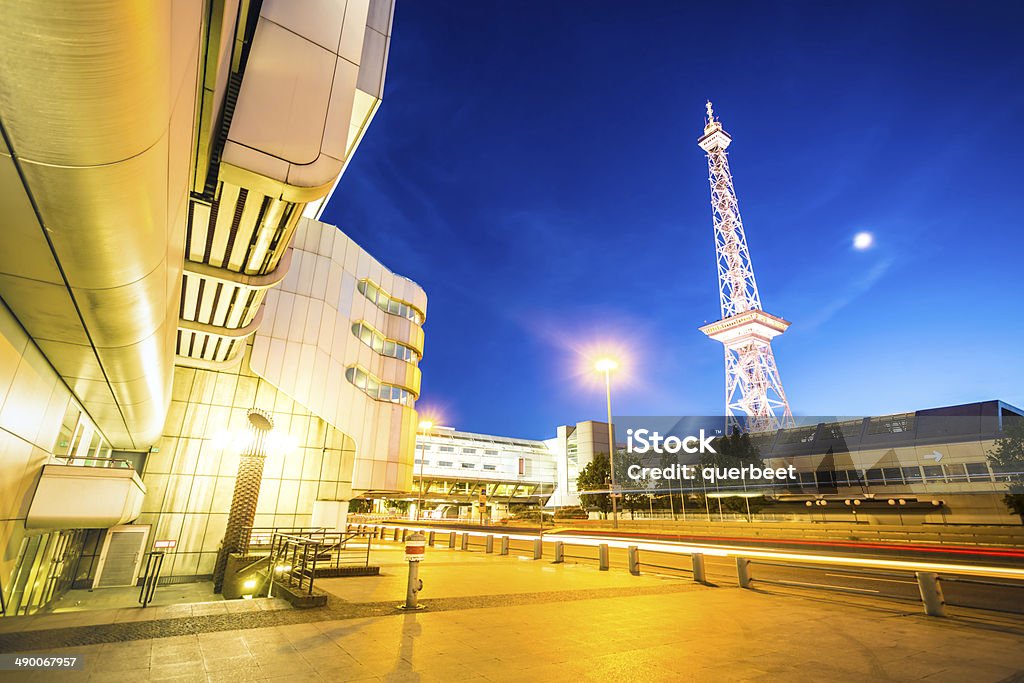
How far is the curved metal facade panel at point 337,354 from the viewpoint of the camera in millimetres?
25969

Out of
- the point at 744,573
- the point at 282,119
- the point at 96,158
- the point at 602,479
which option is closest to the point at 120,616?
the point at 96,158

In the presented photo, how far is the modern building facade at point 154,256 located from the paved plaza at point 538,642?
3.85m

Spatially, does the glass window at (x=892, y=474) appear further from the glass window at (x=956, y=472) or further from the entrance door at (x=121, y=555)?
the entrance door at (x=121, y=555)

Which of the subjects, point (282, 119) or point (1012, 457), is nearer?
point (282, 119)

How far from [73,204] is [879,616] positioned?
1219cm

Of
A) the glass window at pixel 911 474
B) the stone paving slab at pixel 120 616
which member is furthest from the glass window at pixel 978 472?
the stone paving slab at pixel 120 616

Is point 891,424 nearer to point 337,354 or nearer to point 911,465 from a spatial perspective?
point 911,465

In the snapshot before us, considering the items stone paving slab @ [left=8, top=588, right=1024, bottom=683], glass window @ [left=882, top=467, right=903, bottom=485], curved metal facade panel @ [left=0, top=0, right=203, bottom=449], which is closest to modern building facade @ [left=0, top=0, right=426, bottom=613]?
curved metal facade panel @ [left=0, top=0, right=203, bottom=449]

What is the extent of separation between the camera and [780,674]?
5.14 meters

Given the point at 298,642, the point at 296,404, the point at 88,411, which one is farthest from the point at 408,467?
the point at 298,642

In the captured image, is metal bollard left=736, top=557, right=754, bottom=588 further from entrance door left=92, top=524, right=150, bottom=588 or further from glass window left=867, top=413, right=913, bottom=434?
glass window left=867, top=413, right=913, bottom=434

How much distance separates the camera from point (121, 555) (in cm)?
2022

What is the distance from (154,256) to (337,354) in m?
25.2

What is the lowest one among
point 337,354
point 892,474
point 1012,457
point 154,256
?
point 154,256
